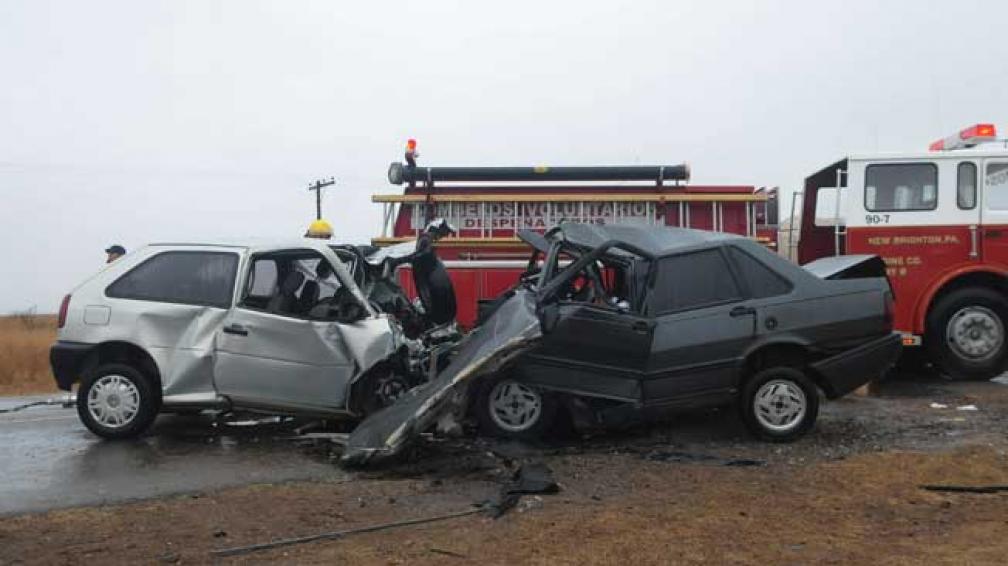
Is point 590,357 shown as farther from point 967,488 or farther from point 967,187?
point 967,187

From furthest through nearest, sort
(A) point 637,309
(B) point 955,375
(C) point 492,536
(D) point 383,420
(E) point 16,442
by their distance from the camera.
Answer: (B) point 955,375 < (E) point 16,442 < (A) point 637,309 < (D) point 383,420 < (C) point 492,536

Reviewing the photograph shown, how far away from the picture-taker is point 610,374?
6.64 metres

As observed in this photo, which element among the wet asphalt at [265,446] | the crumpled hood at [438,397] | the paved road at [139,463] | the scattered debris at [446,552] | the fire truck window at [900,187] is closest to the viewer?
the scattered debris at [446,552]

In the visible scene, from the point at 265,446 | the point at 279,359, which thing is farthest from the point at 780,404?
the point at 265,446

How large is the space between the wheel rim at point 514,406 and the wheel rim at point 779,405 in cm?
169

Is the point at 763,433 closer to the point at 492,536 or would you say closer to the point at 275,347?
the point at 492,536

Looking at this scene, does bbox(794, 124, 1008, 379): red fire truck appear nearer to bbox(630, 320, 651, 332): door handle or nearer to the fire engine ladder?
the fire engine ladder

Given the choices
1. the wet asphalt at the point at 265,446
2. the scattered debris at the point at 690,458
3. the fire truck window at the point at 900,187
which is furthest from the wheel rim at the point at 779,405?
the fire truck window at the point at 900,187

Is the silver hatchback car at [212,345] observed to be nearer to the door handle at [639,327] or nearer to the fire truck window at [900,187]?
the door handle at [639,327]

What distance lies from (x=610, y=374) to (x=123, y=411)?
3.90 m

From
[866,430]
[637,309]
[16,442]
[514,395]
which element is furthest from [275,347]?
[866,430]

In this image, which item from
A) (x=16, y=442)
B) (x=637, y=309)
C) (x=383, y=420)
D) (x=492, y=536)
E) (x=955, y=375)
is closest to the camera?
(x=492, y=536)

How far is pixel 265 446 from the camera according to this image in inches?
278

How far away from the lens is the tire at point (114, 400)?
6973 millimetres
